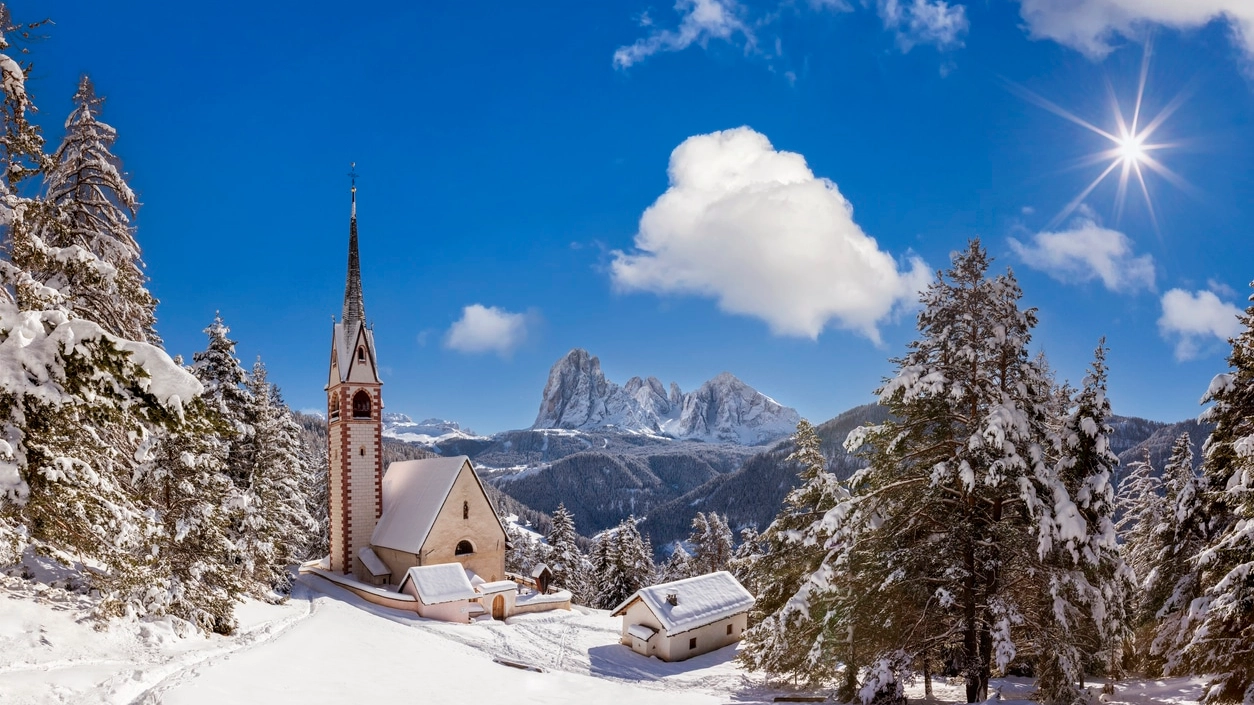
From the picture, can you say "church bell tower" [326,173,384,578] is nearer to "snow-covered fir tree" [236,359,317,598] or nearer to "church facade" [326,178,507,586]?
"church facade" [326,178,507,586]

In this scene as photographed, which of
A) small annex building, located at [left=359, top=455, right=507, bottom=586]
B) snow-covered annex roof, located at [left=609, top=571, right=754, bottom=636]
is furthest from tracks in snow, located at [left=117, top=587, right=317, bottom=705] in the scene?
small annex building, located at [left=359, top=455, right=507, bottom=586]

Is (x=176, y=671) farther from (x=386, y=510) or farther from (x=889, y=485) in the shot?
(x=386, y=510)

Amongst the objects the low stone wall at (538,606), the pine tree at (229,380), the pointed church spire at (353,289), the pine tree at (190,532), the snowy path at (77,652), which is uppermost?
the pointed church spire at (353,289)

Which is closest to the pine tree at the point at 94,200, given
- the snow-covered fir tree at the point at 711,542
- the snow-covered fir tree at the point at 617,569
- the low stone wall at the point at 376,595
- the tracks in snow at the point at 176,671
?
the tracks in snow at the point at 176,671

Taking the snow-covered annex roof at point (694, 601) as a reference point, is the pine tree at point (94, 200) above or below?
above

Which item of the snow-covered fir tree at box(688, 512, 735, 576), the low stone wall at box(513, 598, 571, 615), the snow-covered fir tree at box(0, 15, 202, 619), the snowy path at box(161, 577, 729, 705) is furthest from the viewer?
the snow-covered fir tree at box(688, 512, 735, 576)

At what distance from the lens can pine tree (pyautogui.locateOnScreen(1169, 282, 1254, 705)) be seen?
12016mm

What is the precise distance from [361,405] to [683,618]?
2352 centimetres

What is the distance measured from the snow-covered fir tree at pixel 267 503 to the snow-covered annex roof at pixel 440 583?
577cm

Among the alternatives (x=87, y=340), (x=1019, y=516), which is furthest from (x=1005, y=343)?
(x=87, y=340)

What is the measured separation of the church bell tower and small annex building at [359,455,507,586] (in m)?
1.08

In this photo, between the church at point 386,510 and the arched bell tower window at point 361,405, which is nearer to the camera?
the church at point 386,510

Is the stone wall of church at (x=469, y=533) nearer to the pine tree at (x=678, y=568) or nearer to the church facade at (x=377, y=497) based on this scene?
the church facade at (x=377, y=497)

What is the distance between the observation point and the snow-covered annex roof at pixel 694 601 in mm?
30844
